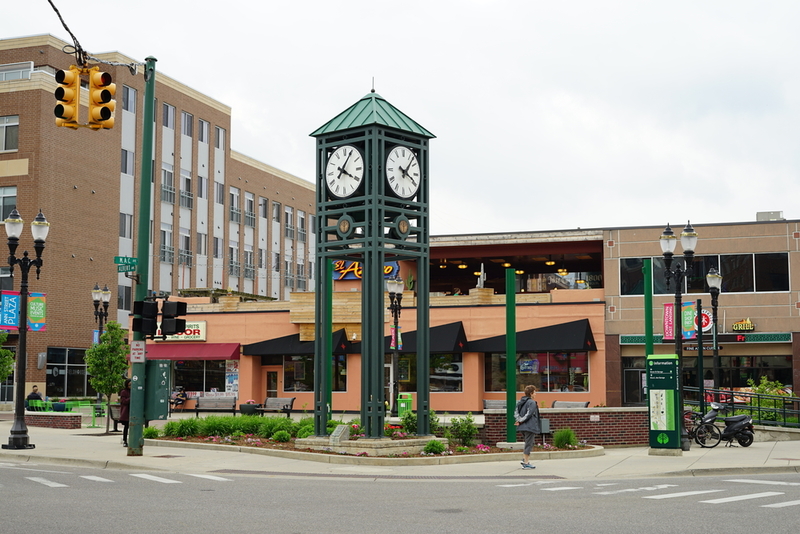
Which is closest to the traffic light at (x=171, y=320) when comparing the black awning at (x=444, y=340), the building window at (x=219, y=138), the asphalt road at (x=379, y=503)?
the asphalt road at (x=379, y=503)

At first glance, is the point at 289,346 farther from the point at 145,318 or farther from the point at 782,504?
the point at 782,504

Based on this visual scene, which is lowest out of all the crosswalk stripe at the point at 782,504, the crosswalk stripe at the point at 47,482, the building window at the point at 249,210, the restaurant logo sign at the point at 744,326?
the crosswalk stripe at the point at 782,504

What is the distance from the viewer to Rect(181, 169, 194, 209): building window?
6206cm

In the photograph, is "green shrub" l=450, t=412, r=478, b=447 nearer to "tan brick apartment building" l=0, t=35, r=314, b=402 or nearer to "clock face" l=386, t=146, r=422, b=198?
"clock face" l=386, t=146, r=422, b=198

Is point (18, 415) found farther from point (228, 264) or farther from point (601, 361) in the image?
point (228, 264)

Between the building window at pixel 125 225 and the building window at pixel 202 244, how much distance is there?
6495 millimetres

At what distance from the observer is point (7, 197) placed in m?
51.3

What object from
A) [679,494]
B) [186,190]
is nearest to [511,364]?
[679,494]

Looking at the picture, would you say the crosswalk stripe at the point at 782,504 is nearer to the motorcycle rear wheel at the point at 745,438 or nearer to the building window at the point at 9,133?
the motorcycle rear wheel at the point at 745,438

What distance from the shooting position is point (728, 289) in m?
40.9

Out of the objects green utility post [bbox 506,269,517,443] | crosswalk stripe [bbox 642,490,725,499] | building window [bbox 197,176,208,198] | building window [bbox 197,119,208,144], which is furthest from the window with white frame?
crosswalk stripe [bbox 642,490,725,499]

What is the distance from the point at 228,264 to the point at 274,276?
7317 millimetres

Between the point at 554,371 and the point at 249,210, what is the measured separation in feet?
113

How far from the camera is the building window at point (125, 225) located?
57.2 m
